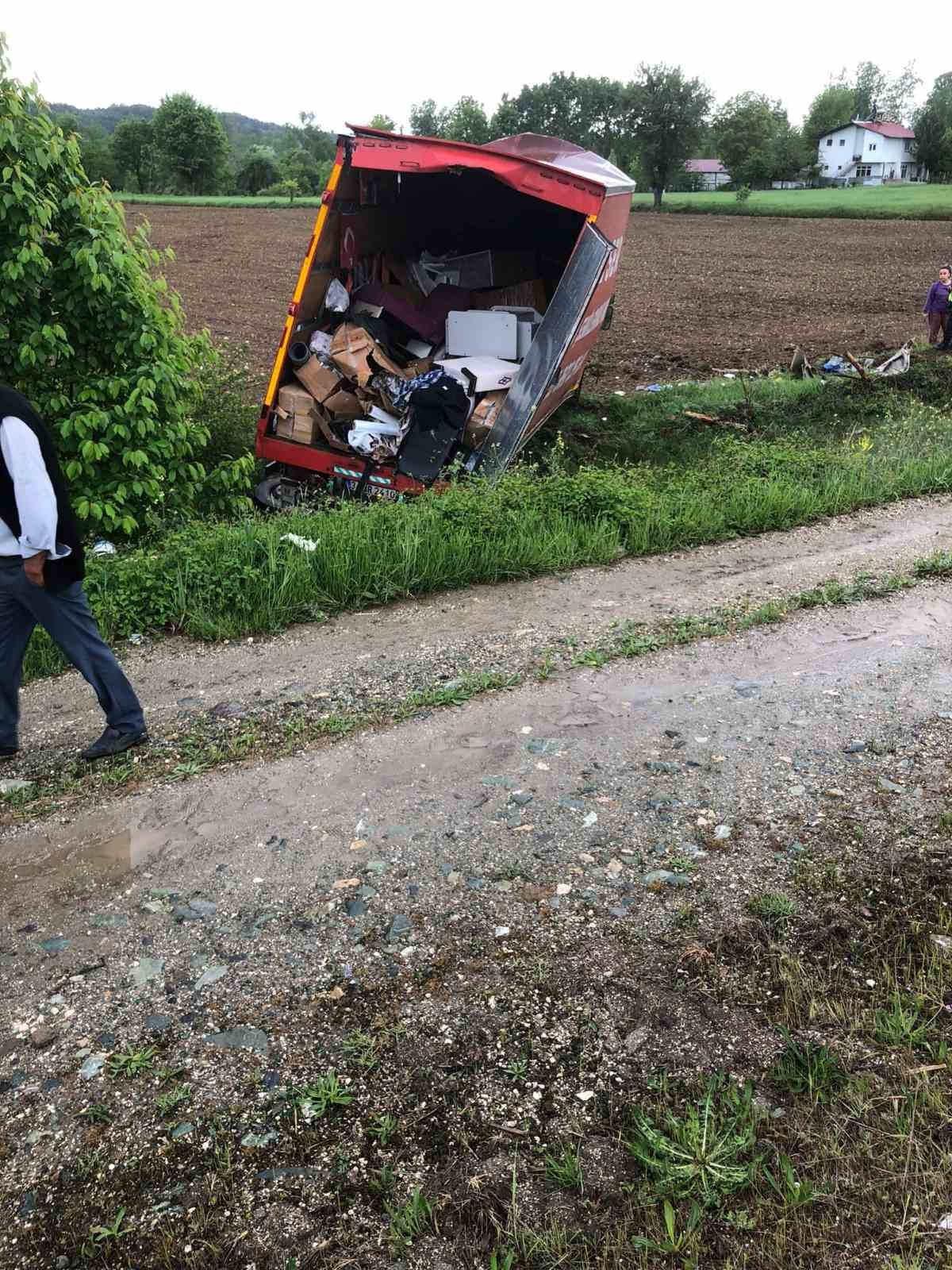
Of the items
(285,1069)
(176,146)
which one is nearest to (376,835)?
(285,1069)

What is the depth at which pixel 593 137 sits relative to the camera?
3155 inches

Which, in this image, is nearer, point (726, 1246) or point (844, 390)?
point (726, 1246)

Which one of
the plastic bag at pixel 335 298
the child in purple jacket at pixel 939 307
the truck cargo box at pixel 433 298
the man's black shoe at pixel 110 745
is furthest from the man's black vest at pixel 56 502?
the child in purple jacket at pixel 939 307

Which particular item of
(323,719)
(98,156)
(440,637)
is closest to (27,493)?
(323,719)

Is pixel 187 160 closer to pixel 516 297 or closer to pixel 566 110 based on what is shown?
pixel 566 110

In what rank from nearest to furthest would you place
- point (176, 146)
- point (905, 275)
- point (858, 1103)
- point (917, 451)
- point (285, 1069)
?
point (858, 1103) < point (285, 1069) < point (917, 451) < point (905, 275) < point (176, 146)

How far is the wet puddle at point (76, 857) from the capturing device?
3453mm

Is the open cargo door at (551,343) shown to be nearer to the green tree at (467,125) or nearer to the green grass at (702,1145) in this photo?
the green grass at (702,1145)

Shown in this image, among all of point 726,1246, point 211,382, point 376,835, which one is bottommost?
point 726,1246

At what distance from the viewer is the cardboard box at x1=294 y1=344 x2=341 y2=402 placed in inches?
331

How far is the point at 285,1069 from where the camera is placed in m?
2.61

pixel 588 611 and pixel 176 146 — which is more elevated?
pixel 176 146

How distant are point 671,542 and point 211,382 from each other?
4.52 meters

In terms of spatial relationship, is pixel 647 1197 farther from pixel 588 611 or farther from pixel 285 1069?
pixel 588 611
